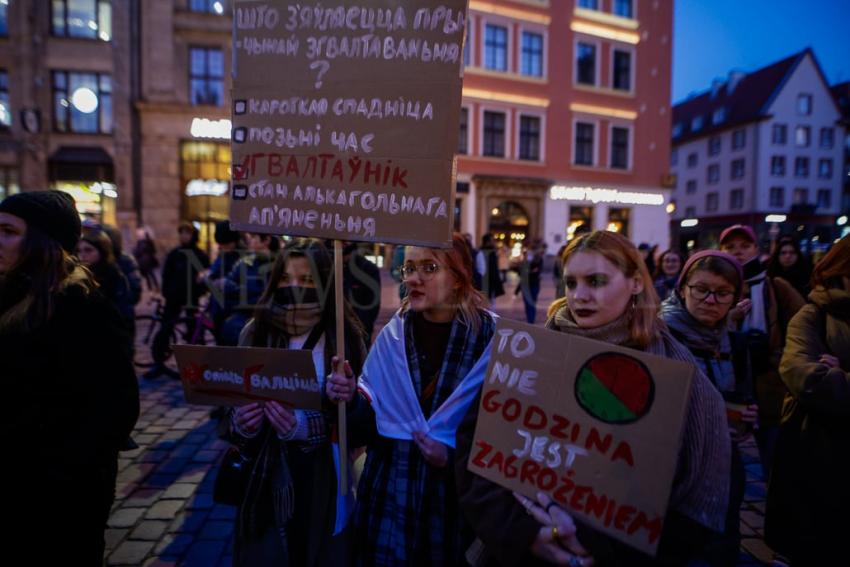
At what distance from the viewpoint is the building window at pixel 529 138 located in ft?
78.5

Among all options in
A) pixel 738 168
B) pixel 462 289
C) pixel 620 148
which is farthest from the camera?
pixel 738 168

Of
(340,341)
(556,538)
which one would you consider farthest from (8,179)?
(556,538)

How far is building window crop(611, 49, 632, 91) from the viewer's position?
25250mm

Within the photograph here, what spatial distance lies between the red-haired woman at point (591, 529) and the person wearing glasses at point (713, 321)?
2.88ft

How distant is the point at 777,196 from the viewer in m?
42.3

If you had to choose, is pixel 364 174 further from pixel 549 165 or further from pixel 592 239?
pixel 549 165

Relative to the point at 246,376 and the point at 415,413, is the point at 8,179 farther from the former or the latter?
the point at 415,413

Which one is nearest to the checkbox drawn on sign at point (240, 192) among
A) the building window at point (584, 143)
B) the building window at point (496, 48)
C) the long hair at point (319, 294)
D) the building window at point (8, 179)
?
the long hair at point (319, 294)

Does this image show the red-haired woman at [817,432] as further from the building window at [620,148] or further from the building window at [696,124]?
the building window at [696,124]

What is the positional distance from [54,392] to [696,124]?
5724 cm

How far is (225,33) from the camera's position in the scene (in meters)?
20.4

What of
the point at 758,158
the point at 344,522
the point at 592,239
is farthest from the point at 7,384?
the point at 758,158

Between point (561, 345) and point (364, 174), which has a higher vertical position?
point (364, 174)

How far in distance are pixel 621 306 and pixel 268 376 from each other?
131cm
